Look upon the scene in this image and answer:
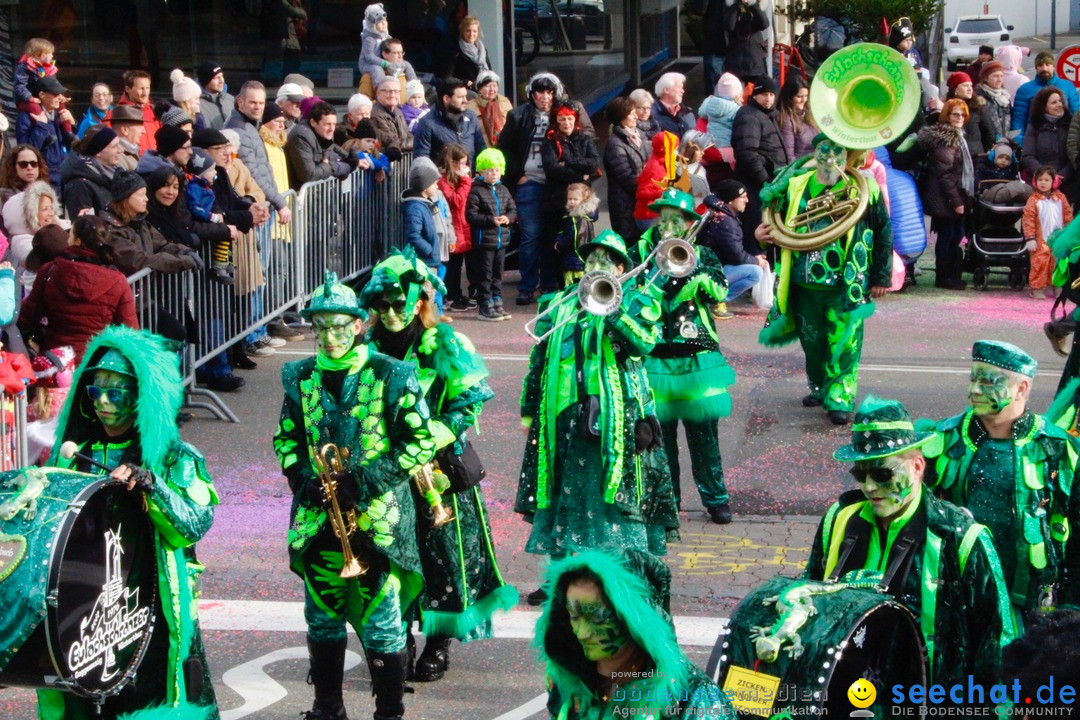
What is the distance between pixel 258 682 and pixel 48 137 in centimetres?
767

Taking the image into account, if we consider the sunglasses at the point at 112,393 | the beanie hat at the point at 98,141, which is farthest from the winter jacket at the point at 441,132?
the sunglasses at the point at 112,393

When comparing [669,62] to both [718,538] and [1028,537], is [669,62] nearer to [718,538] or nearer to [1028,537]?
[718,538]

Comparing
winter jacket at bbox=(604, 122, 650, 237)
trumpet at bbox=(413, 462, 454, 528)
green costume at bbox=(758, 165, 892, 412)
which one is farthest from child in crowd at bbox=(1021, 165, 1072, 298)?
trumpet at bbox=(413, 462, 454, 528)

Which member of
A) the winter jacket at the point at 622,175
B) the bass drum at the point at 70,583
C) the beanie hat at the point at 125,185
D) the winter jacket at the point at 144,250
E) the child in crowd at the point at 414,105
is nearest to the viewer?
the bass drum at the point at 70,583

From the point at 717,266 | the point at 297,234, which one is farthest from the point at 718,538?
the point at 297,234

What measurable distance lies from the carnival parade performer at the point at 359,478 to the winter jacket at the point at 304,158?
681 centimetres

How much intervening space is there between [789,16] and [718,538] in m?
18.3

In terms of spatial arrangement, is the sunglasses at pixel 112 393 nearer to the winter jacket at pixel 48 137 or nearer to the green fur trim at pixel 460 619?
the green fur trim at pixel 460 619

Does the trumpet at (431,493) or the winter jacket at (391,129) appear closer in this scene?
the trumpet at (431,493)

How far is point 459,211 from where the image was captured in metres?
13.8

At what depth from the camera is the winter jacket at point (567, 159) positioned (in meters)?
13.7

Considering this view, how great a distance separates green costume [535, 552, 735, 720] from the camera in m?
4.28

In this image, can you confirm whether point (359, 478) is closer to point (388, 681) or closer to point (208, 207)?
point (388, 681)

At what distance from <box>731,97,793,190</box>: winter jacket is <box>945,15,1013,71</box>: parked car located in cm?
2441
